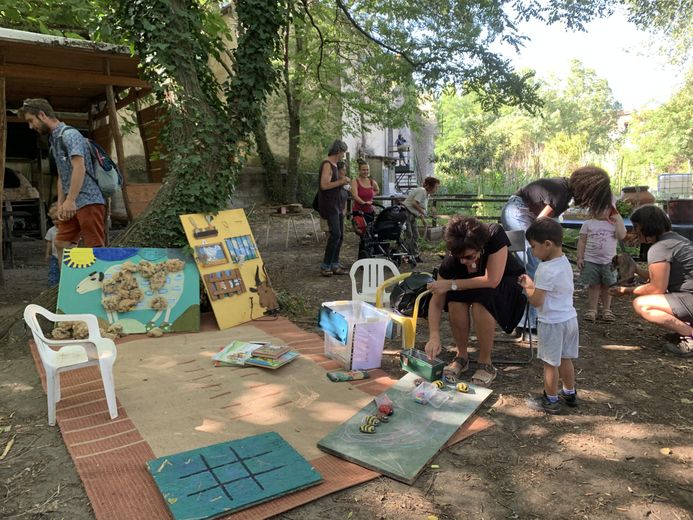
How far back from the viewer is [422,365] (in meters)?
3.23

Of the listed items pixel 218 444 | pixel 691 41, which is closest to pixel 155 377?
pixel 218 444

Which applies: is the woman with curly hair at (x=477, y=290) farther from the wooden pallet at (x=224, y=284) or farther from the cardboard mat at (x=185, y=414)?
the wooden pallet at (x=224, y=284)

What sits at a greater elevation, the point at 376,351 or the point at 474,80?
the point at 474,80

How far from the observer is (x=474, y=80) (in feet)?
24.7

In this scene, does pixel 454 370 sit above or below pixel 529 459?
above

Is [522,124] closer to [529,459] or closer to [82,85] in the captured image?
[82,85]

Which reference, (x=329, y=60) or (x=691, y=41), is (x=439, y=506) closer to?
(x=329, y=60)

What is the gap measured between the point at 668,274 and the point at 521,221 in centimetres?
119

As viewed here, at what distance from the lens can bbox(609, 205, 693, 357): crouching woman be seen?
3809 mm

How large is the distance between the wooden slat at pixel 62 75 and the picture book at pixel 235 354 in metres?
3.89

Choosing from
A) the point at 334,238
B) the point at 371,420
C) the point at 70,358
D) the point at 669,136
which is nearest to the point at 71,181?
the point at 70,358

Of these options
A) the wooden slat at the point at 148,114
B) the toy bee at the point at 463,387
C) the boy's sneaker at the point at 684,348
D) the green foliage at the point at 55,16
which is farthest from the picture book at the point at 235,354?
the green foliage at the point at 55,16

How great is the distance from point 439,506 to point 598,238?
11.1 feet

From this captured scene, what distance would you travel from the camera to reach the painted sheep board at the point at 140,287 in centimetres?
419
